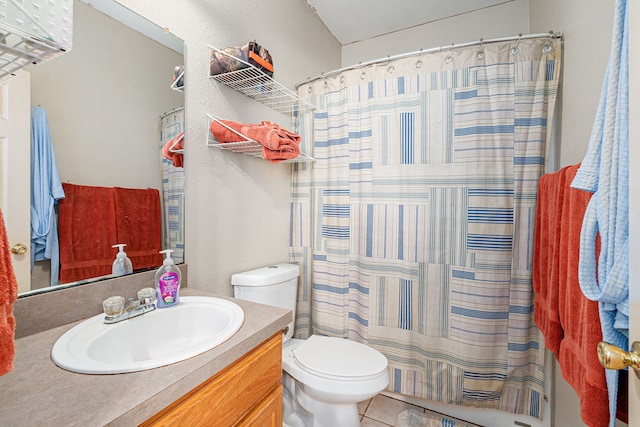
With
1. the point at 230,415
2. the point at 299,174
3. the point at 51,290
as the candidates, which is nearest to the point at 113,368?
the point at 230,415

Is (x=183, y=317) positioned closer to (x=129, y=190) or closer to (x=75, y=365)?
(x=75, y=365)

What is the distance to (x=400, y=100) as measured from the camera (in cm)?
161

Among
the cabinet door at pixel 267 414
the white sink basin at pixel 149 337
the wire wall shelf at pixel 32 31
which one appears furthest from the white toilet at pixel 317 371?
the wire wall shelf at pixel 32 31

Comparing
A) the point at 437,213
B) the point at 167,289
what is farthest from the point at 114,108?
the point at 437,213

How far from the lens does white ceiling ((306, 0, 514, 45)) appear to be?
192 centimetres

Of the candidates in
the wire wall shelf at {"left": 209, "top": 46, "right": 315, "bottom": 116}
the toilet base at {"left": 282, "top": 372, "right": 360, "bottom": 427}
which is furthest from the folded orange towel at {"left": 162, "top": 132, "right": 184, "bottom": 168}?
the toilet base at {"left": 282, "top": 372, "right": 360, "bottom": 427}

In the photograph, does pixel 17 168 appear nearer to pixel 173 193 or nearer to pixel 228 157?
pixel 173 193

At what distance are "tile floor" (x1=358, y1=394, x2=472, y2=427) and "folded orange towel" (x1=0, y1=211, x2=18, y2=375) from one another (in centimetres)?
165

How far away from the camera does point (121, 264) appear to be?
38.6 inches

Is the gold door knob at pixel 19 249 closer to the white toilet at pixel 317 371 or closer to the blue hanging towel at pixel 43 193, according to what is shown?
the blue hanging towel at pixel 43 193

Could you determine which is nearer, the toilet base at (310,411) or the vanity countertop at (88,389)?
the vanity countertop at (88,389)

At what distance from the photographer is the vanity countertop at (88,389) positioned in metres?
0.47

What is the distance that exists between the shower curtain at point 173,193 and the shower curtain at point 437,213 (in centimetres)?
86

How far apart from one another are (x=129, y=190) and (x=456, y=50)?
1.70 metres
